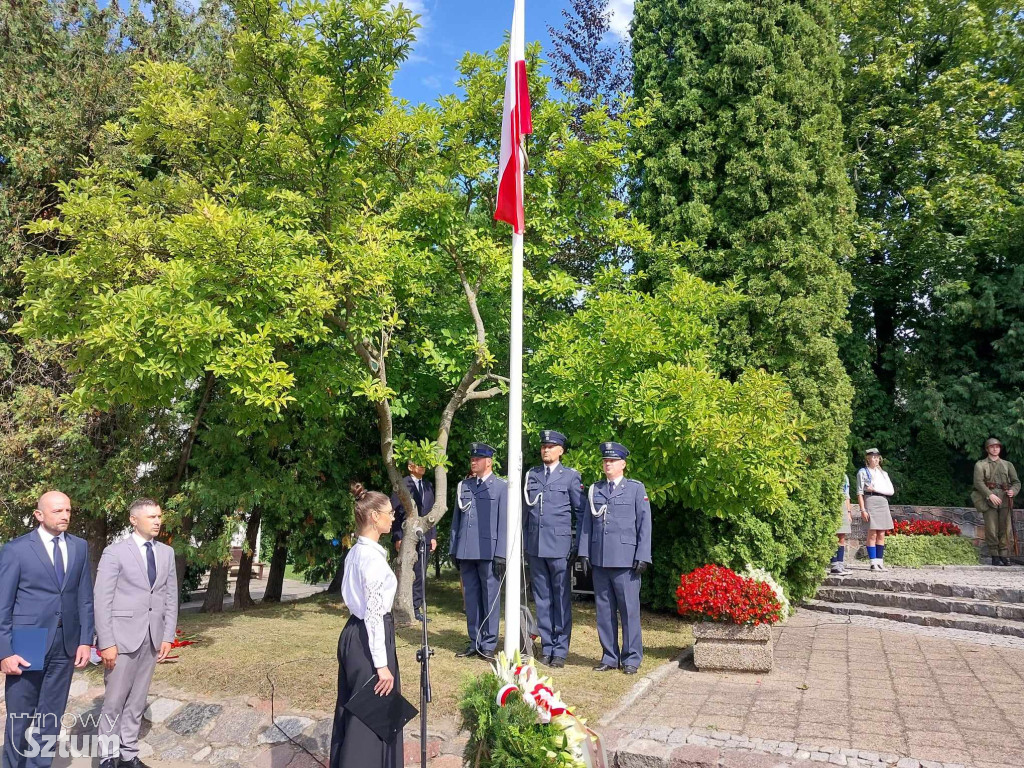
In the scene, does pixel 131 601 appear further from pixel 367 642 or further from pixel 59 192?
pixel 59 192

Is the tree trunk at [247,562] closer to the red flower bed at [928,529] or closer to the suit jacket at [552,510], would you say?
the suit jacket at [552,510]

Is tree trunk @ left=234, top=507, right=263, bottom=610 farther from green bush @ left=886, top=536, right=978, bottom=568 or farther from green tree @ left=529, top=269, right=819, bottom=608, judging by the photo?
green bush @ left=886, top=536, right=978, bottom=568

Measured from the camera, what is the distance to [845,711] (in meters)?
6.05

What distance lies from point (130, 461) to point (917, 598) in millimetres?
11339

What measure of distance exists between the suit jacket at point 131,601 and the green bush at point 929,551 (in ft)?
43.4

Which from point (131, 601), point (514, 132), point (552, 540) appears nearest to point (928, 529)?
point (552, 540)

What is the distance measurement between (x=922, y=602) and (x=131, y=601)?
10092 millimetres

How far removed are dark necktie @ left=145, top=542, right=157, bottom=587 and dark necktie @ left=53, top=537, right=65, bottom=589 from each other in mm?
553

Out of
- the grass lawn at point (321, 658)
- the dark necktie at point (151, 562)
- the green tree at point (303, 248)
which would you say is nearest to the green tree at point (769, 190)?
the green tree at point (303, 248)

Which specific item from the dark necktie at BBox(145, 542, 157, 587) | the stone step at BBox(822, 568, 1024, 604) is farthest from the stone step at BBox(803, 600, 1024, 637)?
the dark necktie at BBox(145, 542, 157, 587)

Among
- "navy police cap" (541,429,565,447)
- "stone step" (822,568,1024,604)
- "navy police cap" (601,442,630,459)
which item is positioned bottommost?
"stone step" (822,568,1024,604)

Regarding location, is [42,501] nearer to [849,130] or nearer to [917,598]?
[917,598]

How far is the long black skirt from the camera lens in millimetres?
4285

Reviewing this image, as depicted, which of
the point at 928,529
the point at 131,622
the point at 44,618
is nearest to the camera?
the point at 44,618
